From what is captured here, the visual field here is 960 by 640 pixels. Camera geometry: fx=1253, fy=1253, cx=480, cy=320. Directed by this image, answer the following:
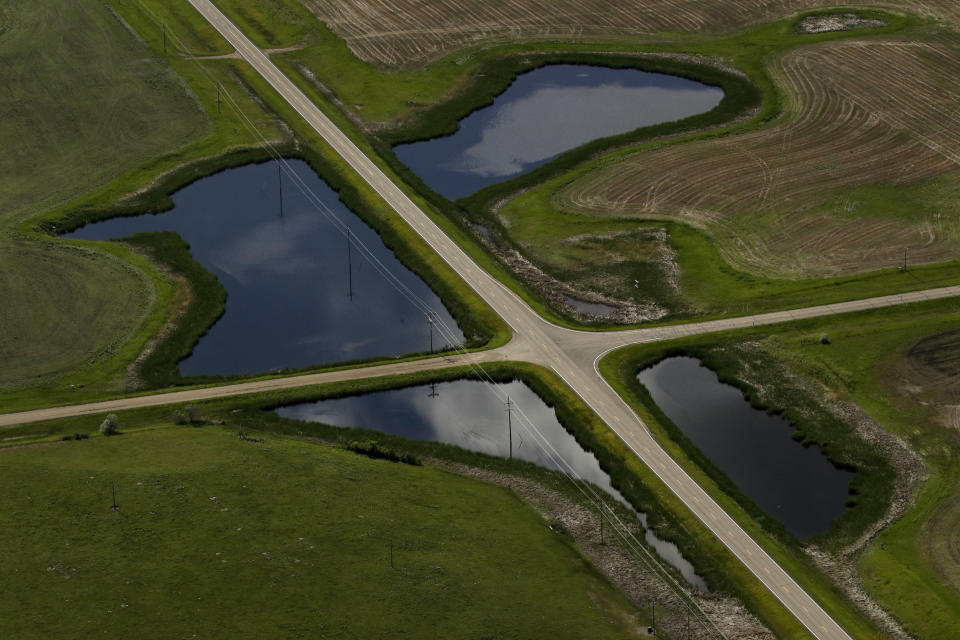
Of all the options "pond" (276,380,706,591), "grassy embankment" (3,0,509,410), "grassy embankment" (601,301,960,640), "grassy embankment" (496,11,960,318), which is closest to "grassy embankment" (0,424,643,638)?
"pond" (276,380,706,591)

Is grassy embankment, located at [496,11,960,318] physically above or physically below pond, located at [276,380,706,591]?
above

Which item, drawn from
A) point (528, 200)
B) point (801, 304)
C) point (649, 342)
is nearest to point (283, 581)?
point (649, 342)

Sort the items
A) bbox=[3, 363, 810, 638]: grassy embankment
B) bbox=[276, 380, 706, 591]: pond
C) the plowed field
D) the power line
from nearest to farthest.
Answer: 1. the power line
2. bbox=[3, 363, 810, 638]: grassy embankment
3. bbox=[276, 380, 706, 591]: pond
4. the plowed field

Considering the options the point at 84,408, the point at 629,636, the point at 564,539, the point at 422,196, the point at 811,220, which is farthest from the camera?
the point at 422,196

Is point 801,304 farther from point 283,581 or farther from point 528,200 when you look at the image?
point 283,581

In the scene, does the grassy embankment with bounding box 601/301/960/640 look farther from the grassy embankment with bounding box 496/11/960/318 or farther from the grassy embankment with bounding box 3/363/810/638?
the grassy embankment with bounding box 496/11/960/318

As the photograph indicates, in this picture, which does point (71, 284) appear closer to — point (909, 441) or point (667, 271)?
point (667, 271)

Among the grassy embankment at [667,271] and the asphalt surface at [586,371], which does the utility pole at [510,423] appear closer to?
the asphalt surface at [586,371]
